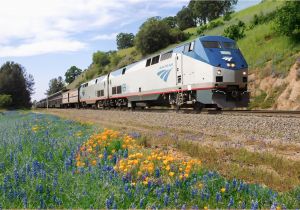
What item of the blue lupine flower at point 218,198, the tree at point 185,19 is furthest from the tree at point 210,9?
the blue lupine flower at point 218,198

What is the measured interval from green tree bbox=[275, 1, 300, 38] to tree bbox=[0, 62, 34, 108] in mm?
73121

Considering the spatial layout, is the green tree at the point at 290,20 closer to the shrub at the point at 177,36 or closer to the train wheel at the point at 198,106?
the train wheel at the point at 198,106

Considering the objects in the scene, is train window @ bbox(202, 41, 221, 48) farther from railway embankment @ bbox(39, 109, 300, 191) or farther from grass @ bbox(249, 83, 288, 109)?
grass @ bbox(249, 83, 288, 109)

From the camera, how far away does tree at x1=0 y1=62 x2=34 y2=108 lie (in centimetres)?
9275

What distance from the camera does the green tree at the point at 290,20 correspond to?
3133cm

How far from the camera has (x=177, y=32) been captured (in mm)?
86188

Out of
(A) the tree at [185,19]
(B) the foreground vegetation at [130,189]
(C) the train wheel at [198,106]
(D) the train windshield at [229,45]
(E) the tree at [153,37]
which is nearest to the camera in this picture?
(B) the foreground vegetation at [130,189]

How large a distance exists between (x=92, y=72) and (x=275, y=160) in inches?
4853

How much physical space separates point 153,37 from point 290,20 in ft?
173

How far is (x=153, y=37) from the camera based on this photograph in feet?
271

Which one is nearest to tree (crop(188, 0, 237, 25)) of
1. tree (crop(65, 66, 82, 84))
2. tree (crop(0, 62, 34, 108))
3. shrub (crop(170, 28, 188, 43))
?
shrub (crop(170, 28, 188, 43))

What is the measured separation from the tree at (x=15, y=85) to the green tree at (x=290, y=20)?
7312cm

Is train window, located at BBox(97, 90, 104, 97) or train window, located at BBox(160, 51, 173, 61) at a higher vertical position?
train window, located at BBox(160, 51, 173, 61)

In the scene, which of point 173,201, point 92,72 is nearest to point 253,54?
point 173,201
